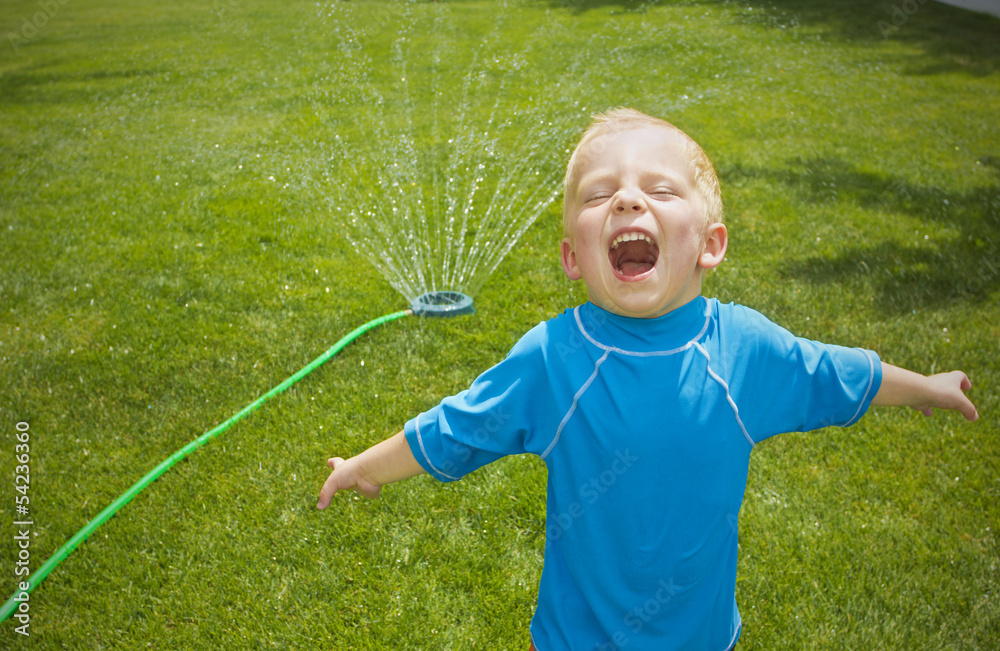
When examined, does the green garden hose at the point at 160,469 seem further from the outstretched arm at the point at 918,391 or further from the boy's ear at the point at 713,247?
the outstretched arm at the point at 918,391

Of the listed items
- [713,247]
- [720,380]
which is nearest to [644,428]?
[720,380]

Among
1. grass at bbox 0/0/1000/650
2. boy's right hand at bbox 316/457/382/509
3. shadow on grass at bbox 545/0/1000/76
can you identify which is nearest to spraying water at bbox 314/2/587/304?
grass at bbox 0/0/1000/650

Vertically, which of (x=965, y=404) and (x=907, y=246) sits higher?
(x=965, y=404)

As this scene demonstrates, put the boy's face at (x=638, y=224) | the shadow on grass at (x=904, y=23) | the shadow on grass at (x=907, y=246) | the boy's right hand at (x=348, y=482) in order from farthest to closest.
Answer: the shadow on grass at (x=904, y=23)
the shadow on grass at (x=907, y=246)
the boy's right hand at (x=348, y=482)
the boy's face at (x=638, y=224)

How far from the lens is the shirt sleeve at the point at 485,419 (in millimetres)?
1494

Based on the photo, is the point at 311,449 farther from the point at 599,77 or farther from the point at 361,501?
the point at 599,77

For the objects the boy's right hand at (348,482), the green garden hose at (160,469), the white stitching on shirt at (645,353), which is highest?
the white stitching on shirt at (645,353)

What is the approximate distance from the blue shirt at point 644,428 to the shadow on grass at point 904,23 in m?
10.3

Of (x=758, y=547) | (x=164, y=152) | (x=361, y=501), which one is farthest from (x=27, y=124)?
(x=758, y=547)

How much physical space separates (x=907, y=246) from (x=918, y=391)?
165 inches

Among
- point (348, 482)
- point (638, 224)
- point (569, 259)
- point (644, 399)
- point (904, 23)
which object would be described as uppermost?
point (638, 224)

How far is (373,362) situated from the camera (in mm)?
4020

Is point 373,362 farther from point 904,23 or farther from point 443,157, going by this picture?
point 904,23

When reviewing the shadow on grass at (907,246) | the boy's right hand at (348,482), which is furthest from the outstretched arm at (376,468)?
the shadow on grass at (907,246)
